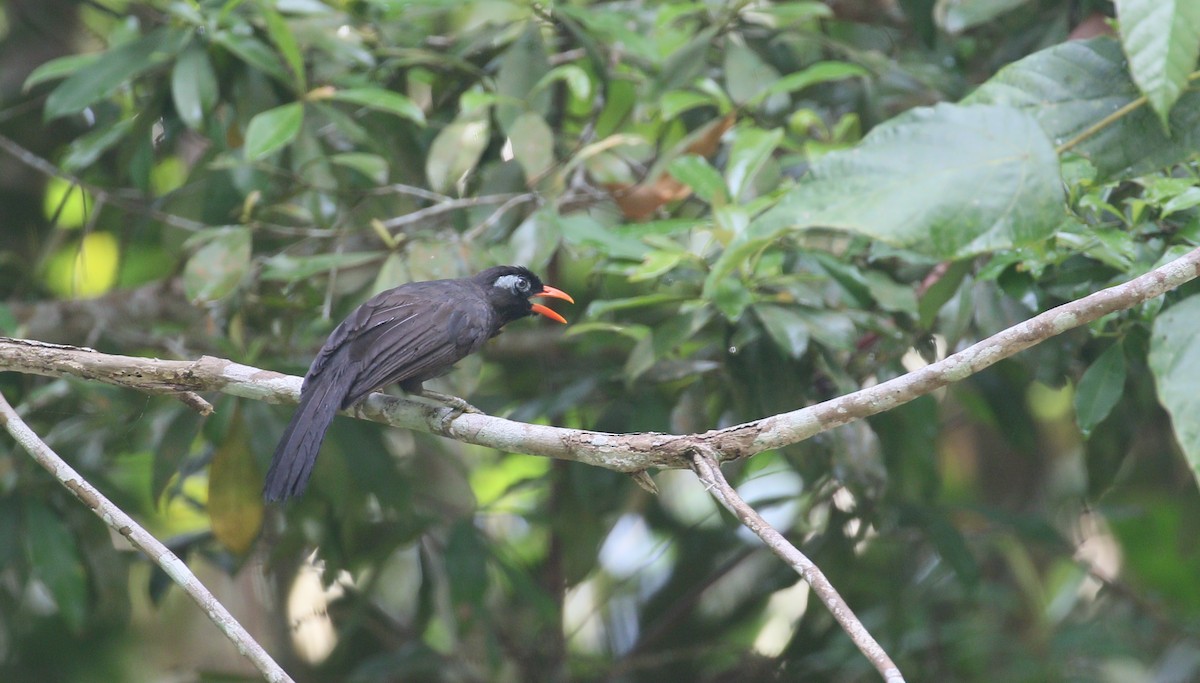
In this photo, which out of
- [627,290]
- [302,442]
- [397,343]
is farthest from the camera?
[627,290]

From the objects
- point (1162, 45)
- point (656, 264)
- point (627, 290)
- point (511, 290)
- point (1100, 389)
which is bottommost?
point (627, 290)

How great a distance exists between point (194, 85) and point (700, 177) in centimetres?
189

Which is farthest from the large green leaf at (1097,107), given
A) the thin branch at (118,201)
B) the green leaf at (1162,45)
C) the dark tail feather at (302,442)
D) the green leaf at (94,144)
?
the green leaf at (94,144)

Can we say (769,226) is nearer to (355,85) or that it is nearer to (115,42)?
(355,85)

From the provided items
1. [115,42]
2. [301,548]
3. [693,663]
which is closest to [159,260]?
[115,42]

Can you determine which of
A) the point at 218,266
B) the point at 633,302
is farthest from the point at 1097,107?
the point at 218,266

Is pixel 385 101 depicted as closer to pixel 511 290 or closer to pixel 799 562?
pixel 511 290

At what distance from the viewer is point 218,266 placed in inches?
151

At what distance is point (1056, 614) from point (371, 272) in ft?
13.2

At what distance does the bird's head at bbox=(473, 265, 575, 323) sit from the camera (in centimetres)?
407

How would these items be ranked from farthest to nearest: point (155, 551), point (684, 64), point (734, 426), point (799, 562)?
point (684, 64) < point (734, 426) < point (155, 551) < point (799, 562)

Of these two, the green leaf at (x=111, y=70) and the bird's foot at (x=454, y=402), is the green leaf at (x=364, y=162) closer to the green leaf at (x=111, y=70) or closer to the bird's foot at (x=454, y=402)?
the green leaf at (x=111, y=70)

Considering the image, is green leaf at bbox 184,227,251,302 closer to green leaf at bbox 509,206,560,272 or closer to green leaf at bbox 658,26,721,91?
green leaf at bbox 509,206,560,272

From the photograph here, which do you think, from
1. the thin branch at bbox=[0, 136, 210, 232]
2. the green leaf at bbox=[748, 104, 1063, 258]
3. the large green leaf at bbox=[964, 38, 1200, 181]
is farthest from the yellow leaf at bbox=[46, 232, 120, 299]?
the large green leaf at bbox=[964, 38, 1200, 181]
